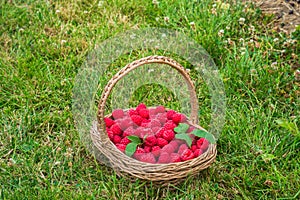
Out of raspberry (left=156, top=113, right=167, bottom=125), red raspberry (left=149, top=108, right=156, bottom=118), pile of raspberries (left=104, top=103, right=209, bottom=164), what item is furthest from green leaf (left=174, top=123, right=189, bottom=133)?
red raspberry (left=149, top=108, right=156, bottom=118)

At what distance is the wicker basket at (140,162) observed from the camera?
216 cm

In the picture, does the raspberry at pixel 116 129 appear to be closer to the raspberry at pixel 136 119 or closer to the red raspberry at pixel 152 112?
the raspberry at pixel 136 119

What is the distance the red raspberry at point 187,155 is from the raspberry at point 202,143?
8 centimetres

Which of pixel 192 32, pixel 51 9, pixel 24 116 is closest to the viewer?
pixel 24 116

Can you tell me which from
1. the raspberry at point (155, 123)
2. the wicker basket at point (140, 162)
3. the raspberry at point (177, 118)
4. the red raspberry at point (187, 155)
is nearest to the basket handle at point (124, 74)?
the wicker basket at point (140, 162)

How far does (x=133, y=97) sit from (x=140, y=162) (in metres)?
0.73

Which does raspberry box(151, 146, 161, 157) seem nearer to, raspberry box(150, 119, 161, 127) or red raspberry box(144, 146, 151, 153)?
red raspberry box(144, 146, 151, 153)

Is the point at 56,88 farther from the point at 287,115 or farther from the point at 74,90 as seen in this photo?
the point at 287,115

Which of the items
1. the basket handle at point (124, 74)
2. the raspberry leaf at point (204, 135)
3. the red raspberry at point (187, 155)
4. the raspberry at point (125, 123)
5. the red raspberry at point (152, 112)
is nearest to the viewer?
the basket handle at point (124, 74)

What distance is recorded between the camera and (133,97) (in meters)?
2.85

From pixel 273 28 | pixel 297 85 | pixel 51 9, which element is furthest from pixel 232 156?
pixel 51 9

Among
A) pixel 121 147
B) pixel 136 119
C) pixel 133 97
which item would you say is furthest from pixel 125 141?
pixel 133 97

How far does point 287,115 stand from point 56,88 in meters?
1.37

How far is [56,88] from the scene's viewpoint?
299cm
